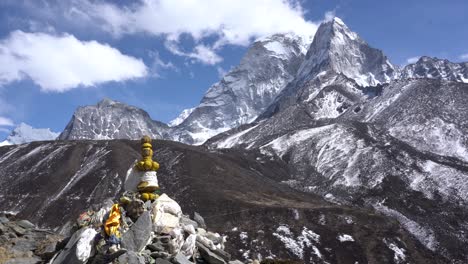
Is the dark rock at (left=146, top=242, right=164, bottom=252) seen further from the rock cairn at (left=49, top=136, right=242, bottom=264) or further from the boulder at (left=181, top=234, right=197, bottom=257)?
the boulder at (left=181, top=234, right=197, bottom=257)

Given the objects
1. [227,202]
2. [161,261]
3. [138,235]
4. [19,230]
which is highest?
[227,202]

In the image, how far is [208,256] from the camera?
63.0ft

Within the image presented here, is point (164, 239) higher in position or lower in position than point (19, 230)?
lower

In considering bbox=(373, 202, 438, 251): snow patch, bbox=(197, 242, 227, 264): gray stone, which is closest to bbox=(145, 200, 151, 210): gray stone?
bbox=(197, 242, 227, 264): gray stone

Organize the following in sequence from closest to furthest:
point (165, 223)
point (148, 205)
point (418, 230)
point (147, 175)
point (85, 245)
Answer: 1. point (85, 245)
2. point (165, 223)
3. point (148, 205)
4. point (147, 175)
5. point (418, 230)

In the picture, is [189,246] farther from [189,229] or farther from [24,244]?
[24,244]

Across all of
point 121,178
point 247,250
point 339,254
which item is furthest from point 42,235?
point 121,178

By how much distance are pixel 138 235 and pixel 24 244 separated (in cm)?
848

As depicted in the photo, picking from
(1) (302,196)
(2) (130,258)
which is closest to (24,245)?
(2) (130,258)

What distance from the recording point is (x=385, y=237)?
107m

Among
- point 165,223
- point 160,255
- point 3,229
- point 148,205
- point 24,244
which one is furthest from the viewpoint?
point 3,229

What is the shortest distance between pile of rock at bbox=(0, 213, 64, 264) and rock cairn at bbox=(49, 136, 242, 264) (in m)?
1.44

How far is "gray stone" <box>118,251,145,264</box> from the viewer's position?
1662 centimetres

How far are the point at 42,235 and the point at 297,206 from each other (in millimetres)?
99307
